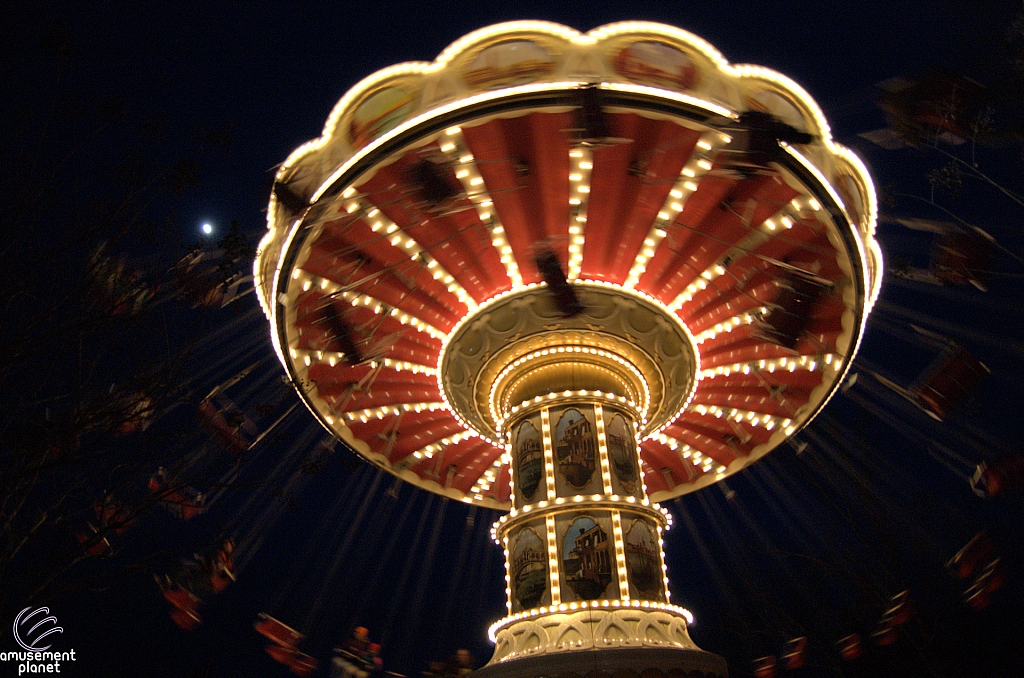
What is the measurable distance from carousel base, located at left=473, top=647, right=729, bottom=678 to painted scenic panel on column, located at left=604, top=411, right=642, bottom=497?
227 cm

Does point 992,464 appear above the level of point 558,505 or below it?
above

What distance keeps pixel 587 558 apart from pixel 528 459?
172 centimetres

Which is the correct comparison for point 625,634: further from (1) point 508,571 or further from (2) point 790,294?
(2) point 790,294

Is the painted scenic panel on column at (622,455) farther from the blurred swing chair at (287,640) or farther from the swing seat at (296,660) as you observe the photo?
the swing seat at (296,660)

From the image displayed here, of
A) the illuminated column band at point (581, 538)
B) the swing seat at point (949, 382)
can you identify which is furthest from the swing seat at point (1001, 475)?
the illuminated column band at point (581, 538)

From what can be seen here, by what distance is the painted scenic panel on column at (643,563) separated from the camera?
28.1 ft

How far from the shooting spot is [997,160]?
9.43m

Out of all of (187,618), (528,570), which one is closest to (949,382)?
(528,570)

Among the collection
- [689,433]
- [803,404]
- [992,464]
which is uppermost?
[689,433]

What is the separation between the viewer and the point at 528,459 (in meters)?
9.67

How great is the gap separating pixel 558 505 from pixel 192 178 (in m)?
6.02

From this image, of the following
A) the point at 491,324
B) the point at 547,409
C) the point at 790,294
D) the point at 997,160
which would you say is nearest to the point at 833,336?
A: the point at 790,294

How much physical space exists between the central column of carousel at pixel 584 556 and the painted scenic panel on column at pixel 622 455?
0.02 meters

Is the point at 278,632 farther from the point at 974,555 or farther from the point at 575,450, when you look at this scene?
the point at 974,555
